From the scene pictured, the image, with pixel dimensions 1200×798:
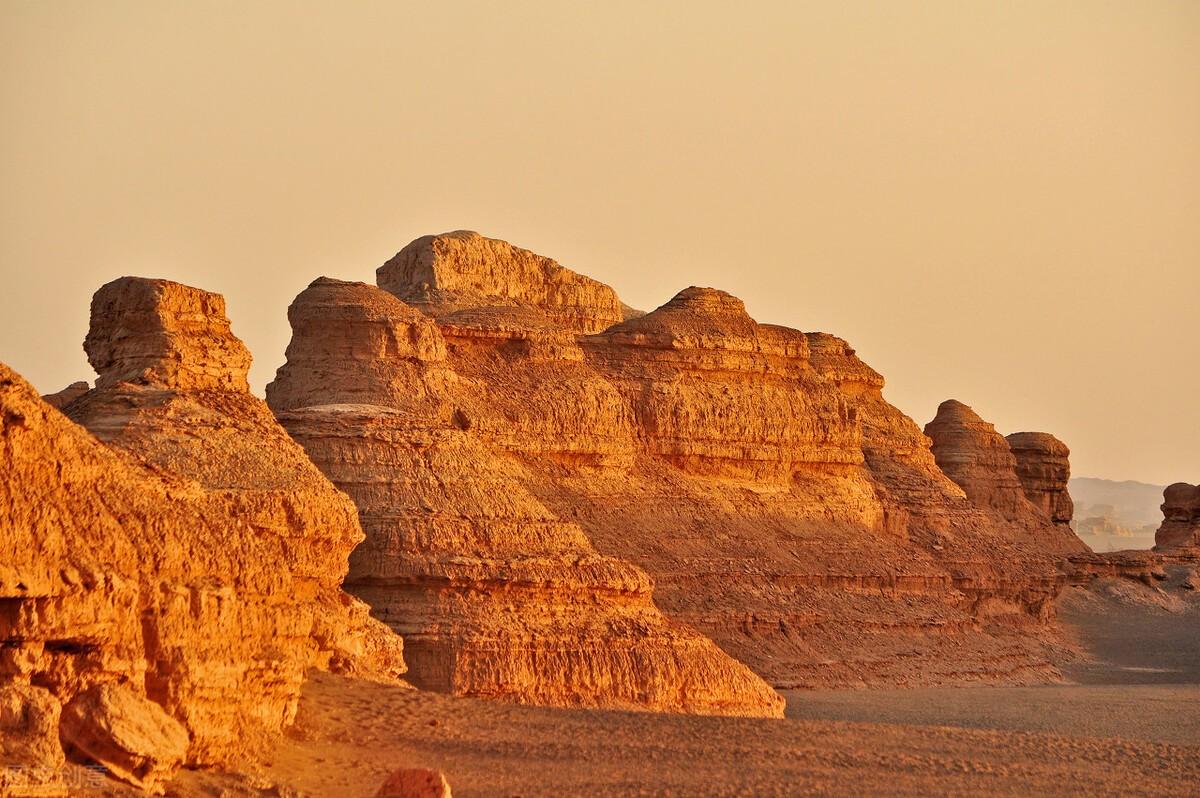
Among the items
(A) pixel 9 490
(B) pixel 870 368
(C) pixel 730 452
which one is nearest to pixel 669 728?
(A) pixel 9 490

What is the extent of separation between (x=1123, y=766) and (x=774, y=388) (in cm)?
3116

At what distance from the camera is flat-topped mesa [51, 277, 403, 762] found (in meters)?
21.8

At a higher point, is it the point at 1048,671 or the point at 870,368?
the point at 870,368

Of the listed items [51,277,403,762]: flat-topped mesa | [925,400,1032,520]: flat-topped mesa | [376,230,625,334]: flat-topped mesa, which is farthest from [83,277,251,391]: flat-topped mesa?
[925,400,1032,520]: flat-topped mesa

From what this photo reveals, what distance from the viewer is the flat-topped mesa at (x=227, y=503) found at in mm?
21828

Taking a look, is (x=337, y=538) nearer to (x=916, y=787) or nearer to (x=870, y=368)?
(x=916, y=787)


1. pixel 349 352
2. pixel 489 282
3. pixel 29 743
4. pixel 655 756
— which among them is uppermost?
pixel 489 282

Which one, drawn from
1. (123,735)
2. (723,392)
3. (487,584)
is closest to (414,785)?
(123,735)

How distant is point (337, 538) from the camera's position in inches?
1092

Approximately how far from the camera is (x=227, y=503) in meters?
25.3

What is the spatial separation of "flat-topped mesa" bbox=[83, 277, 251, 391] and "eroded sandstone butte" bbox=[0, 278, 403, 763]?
0.03 metres

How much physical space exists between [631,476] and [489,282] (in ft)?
29.5

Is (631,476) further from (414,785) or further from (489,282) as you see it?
(414,785)

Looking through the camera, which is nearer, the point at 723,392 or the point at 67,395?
the point at 67,395
